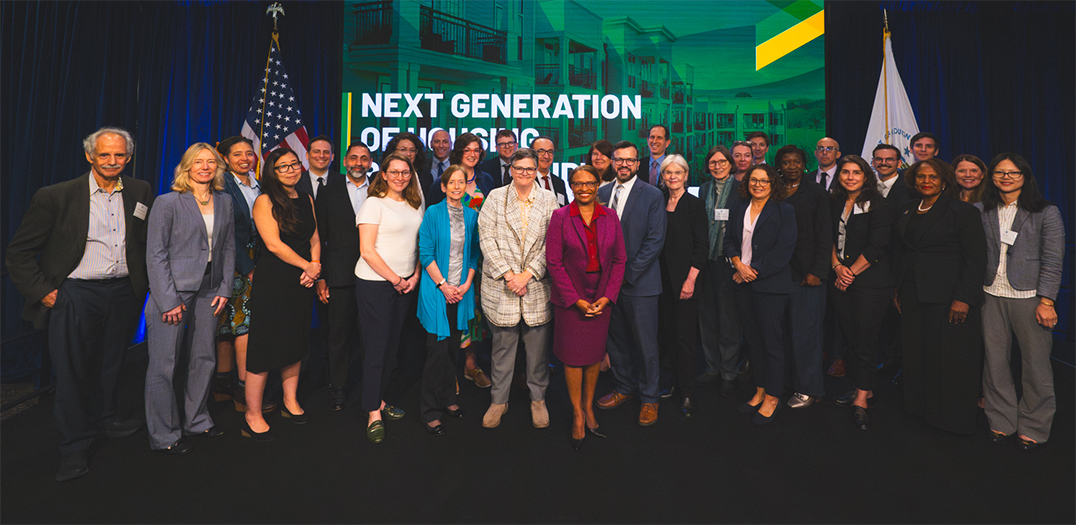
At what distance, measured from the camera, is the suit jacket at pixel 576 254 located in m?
2.58

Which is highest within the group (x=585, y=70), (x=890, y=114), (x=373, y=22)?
(x=373, y=22)

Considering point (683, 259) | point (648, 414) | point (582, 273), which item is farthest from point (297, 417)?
point (683, 259)

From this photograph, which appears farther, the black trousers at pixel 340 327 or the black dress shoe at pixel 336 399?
the black dress shoe at pixel 336 399

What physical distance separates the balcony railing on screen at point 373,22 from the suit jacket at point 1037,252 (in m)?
5.60

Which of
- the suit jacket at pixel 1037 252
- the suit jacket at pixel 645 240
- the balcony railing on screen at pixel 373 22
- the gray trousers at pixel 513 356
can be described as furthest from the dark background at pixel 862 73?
the gray trousers at pixel 513 356

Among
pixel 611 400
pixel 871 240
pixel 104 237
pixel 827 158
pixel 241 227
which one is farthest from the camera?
pixel 827 158

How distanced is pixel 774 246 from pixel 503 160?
Answer: 2.21 metres

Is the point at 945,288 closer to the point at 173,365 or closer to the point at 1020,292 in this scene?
the point at 1020,292

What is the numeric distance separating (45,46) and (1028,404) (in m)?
7.85

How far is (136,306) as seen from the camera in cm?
262

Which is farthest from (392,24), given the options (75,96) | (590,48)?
(75,96)

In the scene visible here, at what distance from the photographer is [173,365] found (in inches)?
99.9

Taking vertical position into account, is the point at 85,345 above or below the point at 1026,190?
below

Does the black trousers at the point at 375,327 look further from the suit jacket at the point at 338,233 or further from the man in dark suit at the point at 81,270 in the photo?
the man in dark suit at the point at 81,270
